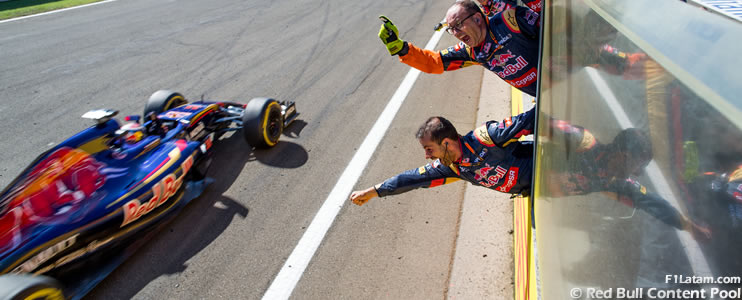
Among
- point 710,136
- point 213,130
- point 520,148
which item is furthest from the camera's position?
point 213,130

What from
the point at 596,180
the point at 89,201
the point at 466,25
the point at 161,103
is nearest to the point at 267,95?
the point at 161,103

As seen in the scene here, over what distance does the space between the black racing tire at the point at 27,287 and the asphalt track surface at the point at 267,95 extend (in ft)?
1.99

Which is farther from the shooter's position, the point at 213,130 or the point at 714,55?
the point at 213,130

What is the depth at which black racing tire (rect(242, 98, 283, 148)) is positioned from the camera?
17.6 feet

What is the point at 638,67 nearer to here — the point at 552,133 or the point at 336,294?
the point at 552,133

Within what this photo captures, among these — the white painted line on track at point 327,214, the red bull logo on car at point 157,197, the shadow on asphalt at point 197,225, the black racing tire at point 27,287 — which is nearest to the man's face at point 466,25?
the white painted line on track at point 327,214

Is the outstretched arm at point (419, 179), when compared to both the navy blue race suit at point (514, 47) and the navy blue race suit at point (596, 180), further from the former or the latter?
the navy blue race suit at point (596, 180)

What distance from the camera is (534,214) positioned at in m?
2.42

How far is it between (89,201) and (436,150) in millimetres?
2947

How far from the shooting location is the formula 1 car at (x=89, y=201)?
324cm

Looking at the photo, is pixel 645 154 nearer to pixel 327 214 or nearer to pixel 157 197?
pixel 327 214

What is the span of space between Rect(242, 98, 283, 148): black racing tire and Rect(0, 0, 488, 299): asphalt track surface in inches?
8.8

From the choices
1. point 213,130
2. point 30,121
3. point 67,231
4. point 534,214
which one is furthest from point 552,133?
point 30,121

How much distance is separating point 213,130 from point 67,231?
2438mm
